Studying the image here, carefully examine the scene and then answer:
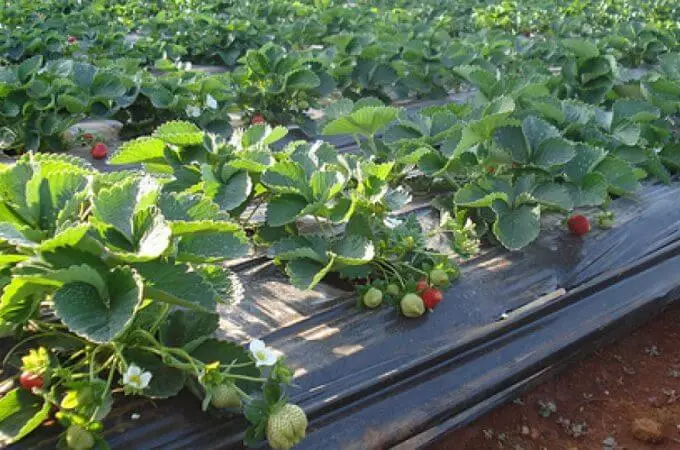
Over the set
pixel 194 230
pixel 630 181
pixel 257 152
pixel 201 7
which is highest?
pixel 194 230

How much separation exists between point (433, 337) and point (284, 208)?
59 centimetres

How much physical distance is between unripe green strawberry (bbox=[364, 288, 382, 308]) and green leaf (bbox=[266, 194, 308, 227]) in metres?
0.32

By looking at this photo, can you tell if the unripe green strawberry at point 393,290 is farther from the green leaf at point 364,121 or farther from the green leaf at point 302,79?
the green leaf at point 302,79

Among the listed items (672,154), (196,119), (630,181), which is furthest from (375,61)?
(630,181)

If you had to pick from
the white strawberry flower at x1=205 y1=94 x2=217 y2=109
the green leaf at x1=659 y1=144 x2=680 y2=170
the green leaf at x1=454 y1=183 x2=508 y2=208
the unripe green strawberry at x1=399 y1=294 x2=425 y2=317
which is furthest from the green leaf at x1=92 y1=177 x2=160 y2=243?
the green leaf at x1=659 y1=144 x2=680 y2=170

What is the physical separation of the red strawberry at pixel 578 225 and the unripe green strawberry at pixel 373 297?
39.1 inches

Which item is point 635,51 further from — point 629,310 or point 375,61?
point 629,310

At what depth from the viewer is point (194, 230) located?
1562mm

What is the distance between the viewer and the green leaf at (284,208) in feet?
7.23

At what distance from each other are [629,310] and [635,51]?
4227 millimetres

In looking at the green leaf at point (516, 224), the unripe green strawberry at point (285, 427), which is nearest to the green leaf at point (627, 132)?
the green leaf at point (516, 224)

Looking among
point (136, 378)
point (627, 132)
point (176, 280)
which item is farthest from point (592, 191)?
point (136, 378)

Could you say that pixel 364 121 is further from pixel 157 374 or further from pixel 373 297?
pixel 157 374

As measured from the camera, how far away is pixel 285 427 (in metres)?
1.51
